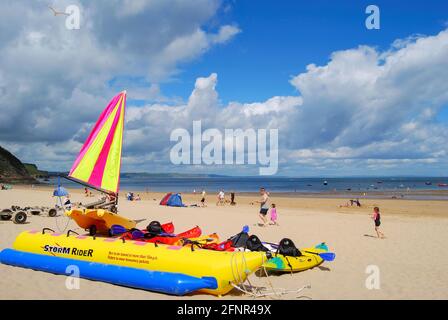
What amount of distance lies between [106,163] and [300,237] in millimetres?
7688

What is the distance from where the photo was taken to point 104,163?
41.2ft

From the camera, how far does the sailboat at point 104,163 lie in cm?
1216

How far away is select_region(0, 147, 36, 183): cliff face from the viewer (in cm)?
9875

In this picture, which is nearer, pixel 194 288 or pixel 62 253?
pixel 194 288

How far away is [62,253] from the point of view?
8.88 meters

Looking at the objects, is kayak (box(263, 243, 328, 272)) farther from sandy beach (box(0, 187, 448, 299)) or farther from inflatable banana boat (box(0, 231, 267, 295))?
inflatable banana boat (box(0, 231, 267, 295))

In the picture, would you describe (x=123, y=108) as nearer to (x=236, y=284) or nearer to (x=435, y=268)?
(x=236, y=284)

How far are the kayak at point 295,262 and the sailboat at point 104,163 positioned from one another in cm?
569

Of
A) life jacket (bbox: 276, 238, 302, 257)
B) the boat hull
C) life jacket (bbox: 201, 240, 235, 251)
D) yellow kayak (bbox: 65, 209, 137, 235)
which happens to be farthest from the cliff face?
life jacket (bbox: 276, 238, 302, 257)

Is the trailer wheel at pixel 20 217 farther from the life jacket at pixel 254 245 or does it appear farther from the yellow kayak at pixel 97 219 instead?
the life jacket at pixel 254 245
